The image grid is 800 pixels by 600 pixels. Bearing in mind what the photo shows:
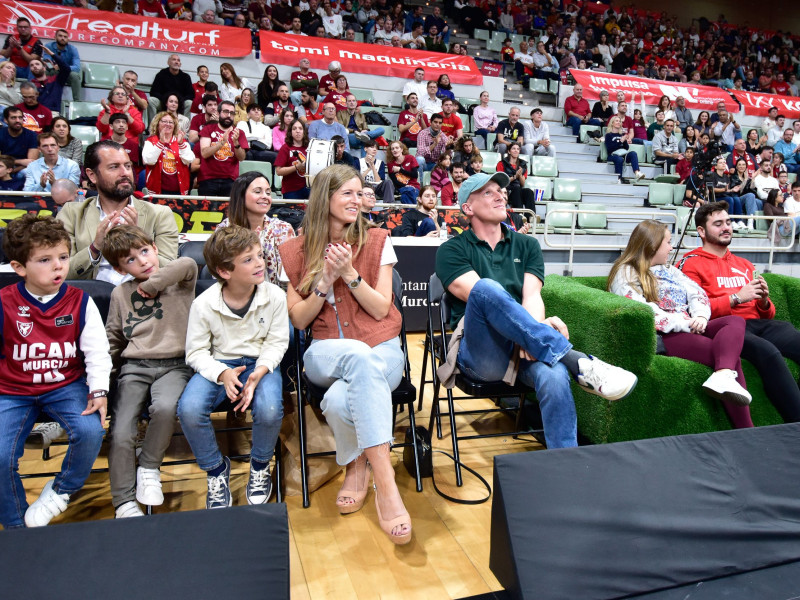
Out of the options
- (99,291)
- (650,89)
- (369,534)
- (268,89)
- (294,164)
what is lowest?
(369,534)

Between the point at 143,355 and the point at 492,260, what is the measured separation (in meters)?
1.54

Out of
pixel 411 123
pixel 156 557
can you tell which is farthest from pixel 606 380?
pixel 411 123

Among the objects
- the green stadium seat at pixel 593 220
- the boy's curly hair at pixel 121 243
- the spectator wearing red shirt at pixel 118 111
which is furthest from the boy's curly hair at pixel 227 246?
the green stadium seat at pixel 593 220

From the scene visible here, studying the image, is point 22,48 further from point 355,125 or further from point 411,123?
point 411,123

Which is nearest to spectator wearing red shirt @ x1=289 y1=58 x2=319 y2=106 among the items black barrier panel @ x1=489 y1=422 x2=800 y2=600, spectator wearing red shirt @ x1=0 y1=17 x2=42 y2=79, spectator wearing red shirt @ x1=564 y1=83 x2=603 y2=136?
spectator wearing red shirt @ x1=0 y1=17 x2=42 y2=79

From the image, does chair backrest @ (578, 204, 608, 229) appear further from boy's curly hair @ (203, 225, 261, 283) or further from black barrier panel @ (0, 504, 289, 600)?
black barrier panel @ (0, 504, 289, 600)

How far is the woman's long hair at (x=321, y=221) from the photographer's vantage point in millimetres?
2330

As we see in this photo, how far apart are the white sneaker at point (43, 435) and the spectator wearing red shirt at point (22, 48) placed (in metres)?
6.27

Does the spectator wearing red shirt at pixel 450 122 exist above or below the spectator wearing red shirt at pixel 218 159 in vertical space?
above

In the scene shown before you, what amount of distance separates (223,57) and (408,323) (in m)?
6.16

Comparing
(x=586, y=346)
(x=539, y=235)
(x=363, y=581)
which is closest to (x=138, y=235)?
(x=363, y=581)

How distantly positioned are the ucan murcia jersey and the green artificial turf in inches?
80.7

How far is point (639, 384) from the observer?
2500mm

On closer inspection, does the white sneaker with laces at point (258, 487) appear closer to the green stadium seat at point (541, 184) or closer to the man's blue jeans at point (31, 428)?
the man's blue jeans at point (31, 428)
